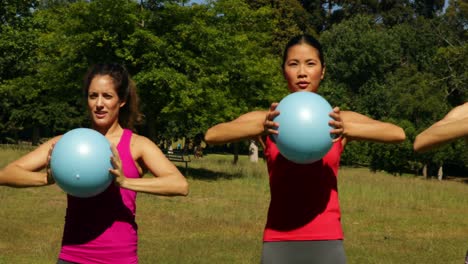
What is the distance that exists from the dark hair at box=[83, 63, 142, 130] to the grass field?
18.7ft

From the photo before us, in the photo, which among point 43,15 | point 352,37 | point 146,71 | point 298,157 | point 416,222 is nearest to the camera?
point 298,157

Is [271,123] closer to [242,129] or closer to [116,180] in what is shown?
[242,129]

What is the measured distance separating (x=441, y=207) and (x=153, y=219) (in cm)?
903

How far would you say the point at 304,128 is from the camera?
360cm

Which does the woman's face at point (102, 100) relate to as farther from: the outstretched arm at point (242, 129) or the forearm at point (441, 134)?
the forearm at point (441, 134)

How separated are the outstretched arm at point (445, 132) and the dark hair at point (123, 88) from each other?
1.98 meters

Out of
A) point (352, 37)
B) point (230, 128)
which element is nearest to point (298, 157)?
point (230, 128)

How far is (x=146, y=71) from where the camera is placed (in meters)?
24.5

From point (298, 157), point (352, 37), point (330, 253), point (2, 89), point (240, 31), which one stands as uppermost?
point (352, 37)

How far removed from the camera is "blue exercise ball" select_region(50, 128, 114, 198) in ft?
12.0

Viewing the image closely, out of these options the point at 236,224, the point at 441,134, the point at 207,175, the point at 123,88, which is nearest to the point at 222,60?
the point at 207,175

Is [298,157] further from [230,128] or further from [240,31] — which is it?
[240,31]

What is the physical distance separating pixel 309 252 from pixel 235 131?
3.05 ft

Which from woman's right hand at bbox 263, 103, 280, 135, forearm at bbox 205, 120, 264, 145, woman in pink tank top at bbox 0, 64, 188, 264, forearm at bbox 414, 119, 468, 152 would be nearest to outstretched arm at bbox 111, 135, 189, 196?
woman in pink tank top at bbox 0, 64, 188, 264
